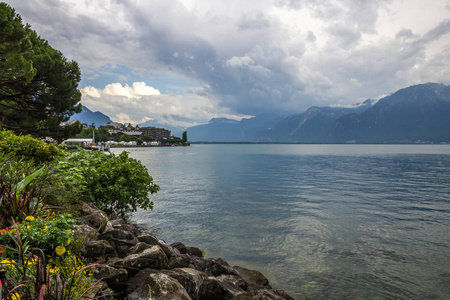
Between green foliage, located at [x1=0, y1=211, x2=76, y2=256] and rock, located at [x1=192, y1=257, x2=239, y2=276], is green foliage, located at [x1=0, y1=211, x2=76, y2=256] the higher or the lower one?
the higher one

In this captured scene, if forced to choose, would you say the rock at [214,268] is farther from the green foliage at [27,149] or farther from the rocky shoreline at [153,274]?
the green foliage at [27,149]

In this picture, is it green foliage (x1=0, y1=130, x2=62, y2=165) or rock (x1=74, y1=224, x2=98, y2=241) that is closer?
rock (x1=74, y1=224, x2=98, y2=241)

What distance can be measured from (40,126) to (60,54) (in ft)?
31.0

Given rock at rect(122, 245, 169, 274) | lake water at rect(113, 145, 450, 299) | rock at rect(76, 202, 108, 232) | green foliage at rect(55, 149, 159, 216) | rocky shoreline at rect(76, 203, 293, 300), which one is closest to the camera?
rocky shoreline at rect(76, 203, 293, 300)

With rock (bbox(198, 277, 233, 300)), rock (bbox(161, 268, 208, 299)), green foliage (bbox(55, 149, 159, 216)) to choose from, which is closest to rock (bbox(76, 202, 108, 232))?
green foliage (bbox(55, 149, 159, 216))

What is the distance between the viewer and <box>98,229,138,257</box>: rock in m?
9.30

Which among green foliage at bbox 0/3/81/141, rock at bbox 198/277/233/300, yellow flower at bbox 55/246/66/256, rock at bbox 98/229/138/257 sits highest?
green foliage at bbox 0/3/81/141

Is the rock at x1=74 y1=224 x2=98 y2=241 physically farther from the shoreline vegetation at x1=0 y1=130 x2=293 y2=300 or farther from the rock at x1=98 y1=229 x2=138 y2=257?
the rock at x1=98 y1=229 x2=138 y2=257

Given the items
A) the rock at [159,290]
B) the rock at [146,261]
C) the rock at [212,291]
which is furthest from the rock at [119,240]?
the rock at [159,290]

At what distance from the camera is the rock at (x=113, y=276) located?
6438mm

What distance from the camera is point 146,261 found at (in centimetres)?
779

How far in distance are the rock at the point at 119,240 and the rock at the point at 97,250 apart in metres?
1.07

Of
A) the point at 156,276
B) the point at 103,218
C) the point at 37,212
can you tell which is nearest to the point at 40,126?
the point at 103,218

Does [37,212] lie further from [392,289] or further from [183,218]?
[183,218]
